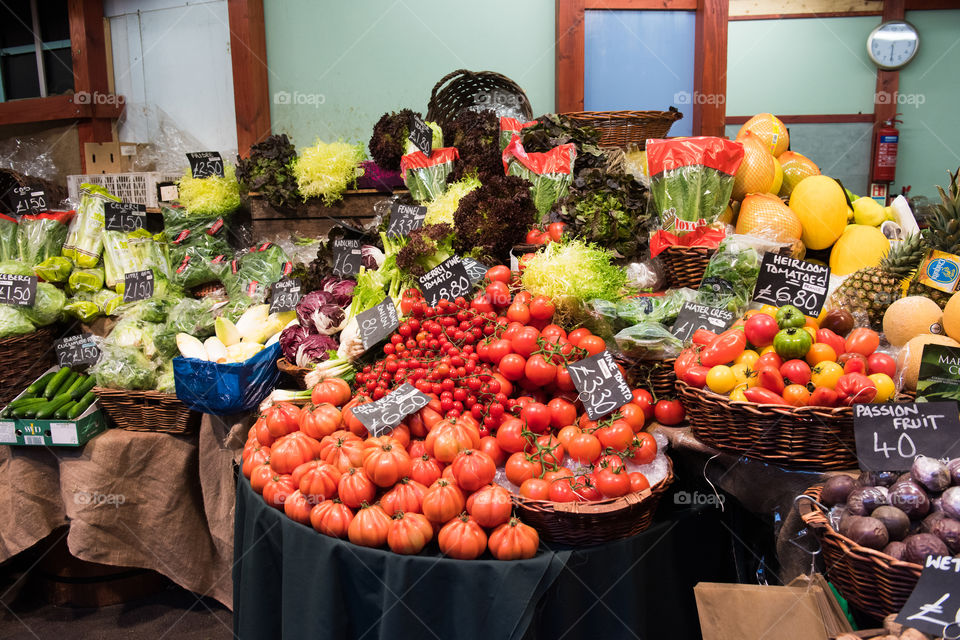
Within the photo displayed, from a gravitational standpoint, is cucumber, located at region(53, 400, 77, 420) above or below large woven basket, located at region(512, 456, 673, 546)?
below

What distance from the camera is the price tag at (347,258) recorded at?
3.17m

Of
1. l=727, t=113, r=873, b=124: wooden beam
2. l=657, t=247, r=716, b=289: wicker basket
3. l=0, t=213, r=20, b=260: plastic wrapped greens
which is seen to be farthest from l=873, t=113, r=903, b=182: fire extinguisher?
l=0, t=213, r=20, b=260: plastic wrapped greens

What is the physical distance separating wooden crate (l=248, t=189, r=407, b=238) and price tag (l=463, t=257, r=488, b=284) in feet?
4.20

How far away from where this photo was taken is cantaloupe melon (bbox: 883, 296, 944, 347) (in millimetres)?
1953

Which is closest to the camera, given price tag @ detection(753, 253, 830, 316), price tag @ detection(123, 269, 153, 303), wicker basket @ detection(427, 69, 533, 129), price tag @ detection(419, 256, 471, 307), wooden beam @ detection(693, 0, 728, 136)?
price tag @ detection(753, 253, 830, 316)

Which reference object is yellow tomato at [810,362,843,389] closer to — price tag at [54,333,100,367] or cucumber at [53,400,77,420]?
cucumber at [53,400,77,420]

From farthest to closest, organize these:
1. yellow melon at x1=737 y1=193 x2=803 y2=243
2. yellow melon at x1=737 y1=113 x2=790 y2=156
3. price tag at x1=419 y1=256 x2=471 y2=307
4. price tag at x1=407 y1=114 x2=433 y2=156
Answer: price tag at x1=407 y1=114 x2=433 y2=156, yellow melon at x1=737 y1=113 x2=790 y2=156, yellow melon at x1=737 y1=193 x2=803 y2=243, price tag at x1=419 y1=256 x2=471 y2=307

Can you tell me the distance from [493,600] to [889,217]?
92.7 inches

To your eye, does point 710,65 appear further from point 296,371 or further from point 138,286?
point 138,286

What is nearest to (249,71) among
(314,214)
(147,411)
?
(314,214)

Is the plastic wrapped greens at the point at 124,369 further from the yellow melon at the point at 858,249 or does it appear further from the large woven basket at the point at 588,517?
the yellow melon at the point at 858,249

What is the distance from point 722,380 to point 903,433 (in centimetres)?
43

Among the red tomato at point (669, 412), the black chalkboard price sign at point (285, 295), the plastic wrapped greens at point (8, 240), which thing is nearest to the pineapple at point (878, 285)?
the red tomato at point (669, 412)

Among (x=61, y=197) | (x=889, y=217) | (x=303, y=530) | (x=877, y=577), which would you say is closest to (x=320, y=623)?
(x=303, y=530)
